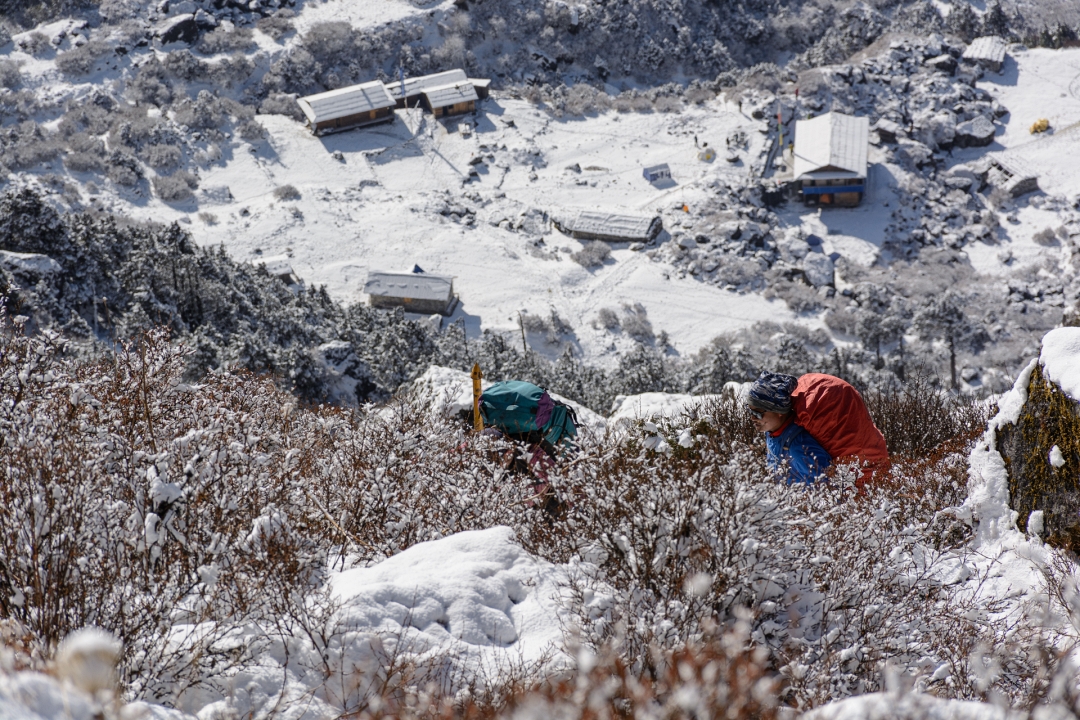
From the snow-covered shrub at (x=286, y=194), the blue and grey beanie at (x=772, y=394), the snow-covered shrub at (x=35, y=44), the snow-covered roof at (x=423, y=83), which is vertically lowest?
the snow-covered shrub at (x=286, y=194)

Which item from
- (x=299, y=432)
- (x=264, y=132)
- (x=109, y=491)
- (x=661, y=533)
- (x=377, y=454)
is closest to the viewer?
(x=661, y=533)

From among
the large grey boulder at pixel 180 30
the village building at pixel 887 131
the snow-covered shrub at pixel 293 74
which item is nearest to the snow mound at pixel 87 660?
the village building at pixel 887 131

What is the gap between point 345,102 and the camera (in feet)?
165

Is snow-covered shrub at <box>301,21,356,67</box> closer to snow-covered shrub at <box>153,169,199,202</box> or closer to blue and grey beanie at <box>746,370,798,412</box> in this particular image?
snow-covered shrub at <box>153,169,199,202</box>

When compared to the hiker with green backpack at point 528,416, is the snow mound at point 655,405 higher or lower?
lower

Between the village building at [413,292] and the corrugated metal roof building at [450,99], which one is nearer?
the village building at [413,292]

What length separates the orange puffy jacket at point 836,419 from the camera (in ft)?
18.9

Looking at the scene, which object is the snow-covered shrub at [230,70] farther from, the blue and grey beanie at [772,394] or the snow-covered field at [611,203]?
the blue and grey beanie at [772,394]

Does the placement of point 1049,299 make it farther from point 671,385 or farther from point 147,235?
point 147,235

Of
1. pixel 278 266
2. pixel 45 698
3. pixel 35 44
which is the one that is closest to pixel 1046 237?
pixel 278 266

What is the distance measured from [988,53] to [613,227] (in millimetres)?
34444

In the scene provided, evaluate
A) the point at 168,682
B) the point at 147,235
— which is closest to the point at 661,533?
the point at 168,682

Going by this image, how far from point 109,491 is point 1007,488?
5.65 metres

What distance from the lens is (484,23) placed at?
62594 millimetres
